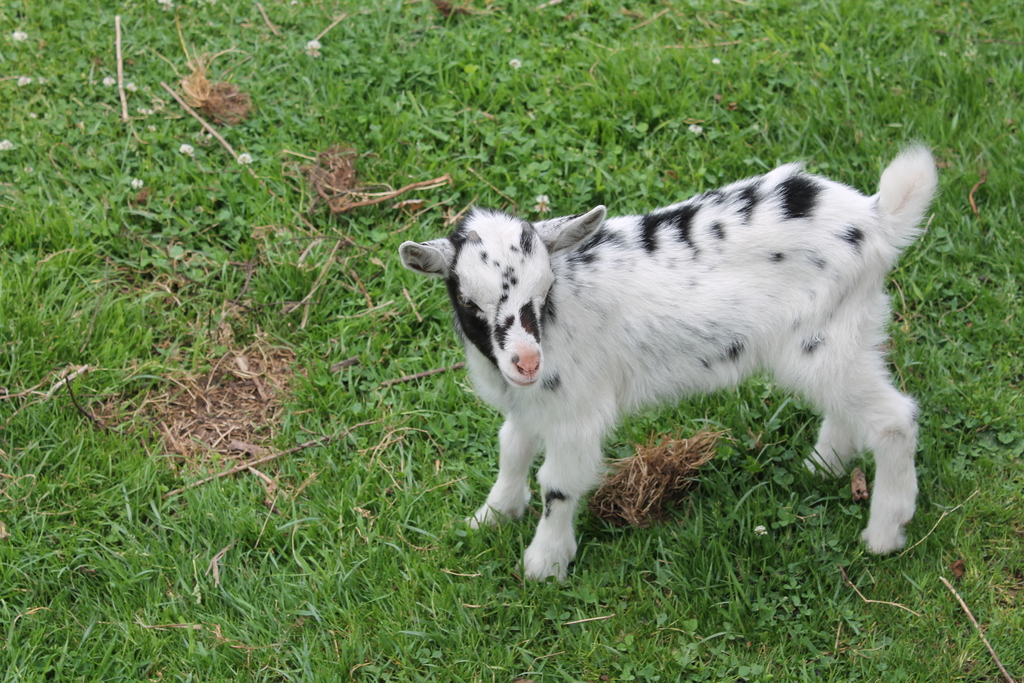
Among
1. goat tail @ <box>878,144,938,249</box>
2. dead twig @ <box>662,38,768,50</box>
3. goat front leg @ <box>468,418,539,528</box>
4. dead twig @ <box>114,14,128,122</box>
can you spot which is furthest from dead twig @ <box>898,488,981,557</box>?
dead twig @ <box>114,14,128,122</box>

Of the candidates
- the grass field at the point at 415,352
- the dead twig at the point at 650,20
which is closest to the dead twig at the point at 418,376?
the grass field at the point at 415,352

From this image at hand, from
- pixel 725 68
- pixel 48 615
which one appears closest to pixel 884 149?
pixel 725 68

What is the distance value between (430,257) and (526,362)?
21.8 inches

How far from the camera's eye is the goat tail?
3818mm

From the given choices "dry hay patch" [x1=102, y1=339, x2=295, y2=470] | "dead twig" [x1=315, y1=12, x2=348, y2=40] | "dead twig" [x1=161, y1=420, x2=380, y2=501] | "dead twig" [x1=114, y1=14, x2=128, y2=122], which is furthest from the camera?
"dead twig" [x1=315, y1=12, x2=348, y2=40]

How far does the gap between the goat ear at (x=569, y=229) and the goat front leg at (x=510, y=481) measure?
843 millimetres

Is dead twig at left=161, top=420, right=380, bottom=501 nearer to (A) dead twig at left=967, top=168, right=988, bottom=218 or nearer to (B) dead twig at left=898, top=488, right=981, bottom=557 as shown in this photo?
(B) dead twig at left=898, top=488, right=981, bottom=557

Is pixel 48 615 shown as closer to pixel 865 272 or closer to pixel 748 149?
pixel 865 272

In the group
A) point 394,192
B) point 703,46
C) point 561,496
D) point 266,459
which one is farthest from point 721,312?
point 703,46

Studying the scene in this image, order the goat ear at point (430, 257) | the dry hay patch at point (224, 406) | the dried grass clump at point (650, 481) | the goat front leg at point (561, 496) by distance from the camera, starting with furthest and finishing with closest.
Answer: the dry hay patch at point (224, 406)
the dried grass clump at point (650, 481)
the goat front leg at point (561, 496)
the goat ear at point (430, 257)

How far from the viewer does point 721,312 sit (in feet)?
12.6

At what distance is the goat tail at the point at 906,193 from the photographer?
3.82 metres

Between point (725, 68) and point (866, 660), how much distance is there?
3834 millimetres

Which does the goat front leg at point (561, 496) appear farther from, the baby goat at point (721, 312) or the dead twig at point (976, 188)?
the dead twig at point (976, 188)
